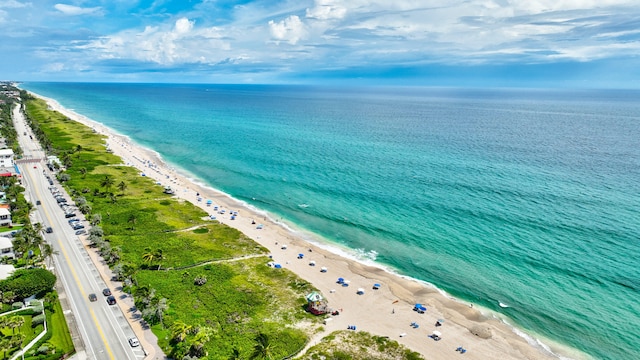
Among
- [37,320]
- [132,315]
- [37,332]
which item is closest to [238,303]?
[132,315]

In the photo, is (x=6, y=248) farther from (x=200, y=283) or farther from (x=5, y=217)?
(x=200, y=283)

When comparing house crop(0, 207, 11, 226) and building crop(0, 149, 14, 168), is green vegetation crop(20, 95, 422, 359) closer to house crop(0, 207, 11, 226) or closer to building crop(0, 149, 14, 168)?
house crop(0, 207, 11, 226)

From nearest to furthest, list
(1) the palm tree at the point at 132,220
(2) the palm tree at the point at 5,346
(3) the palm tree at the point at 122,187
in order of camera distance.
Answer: (2) the palm tree at the point at 5,346 < (1) the palm tree at the point at 132,220 < (3) the palm tree at the point at 122,187

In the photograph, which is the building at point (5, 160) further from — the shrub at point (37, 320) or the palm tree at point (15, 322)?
the palm tree at point (15, 322)

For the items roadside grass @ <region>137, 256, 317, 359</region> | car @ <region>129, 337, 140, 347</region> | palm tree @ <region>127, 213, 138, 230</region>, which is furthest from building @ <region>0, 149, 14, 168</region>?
car @ <region>129, 337, 140, 347</region>

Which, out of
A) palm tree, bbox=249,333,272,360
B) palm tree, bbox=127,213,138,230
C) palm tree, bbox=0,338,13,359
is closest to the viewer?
palm tree, bbox=0,338,13,359

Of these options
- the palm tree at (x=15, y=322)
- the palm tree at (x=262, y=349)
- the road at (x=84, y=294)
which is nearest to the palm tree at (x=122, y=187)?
the road at (x=84, y=294)

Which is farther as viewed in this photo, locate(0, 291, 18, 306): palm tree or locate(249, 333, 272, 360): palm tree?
locate(0, 291, 18, 306): palm tree

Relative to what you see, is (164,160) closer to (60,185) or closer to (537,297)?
(60,185)
